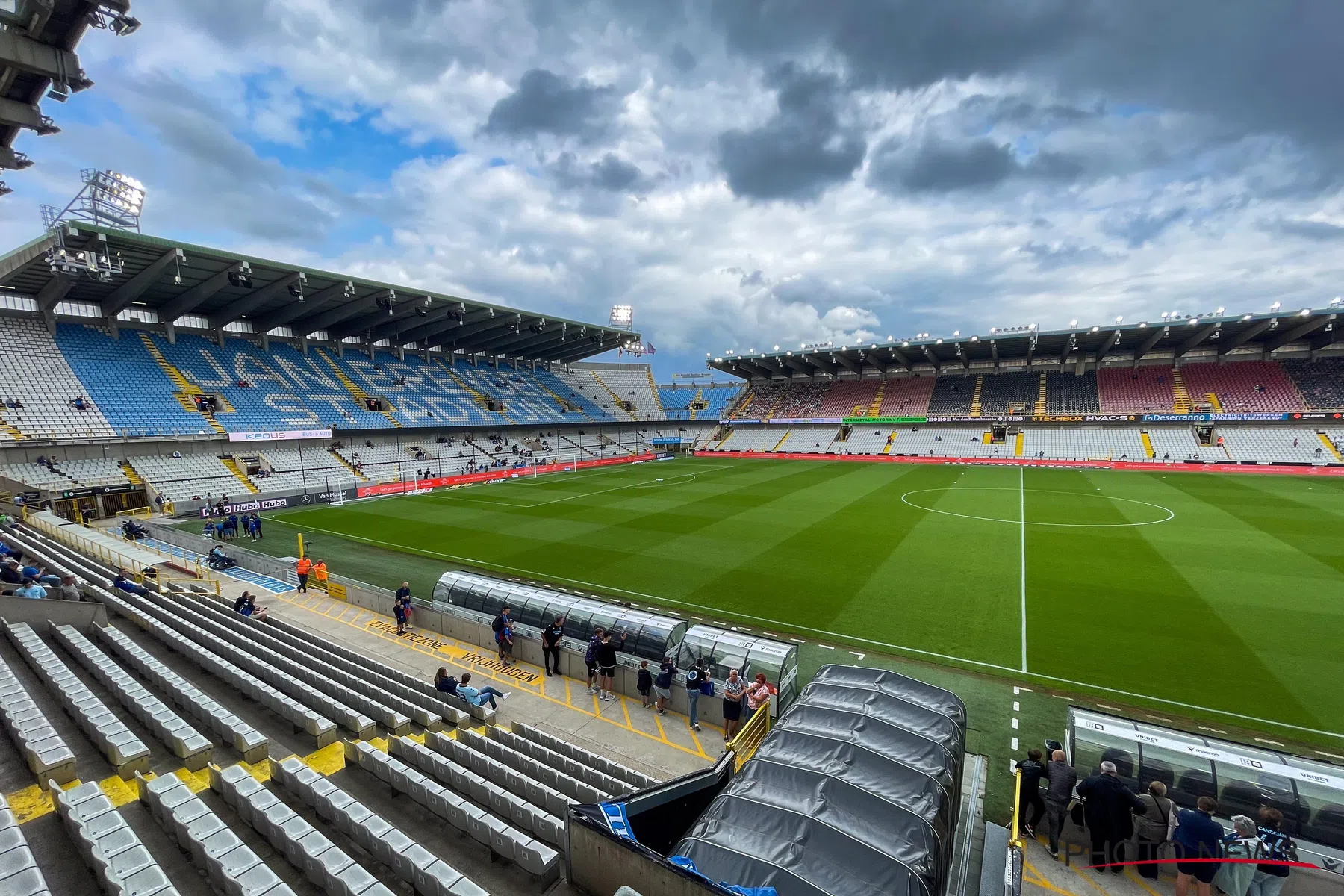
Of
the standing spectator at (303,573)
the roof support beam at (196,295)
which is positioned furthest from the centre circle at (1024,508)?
the roof support beam at (196,295)

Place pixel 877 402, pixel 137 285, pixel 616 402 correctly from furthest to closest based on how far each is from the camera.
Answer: pixel 616 402 → pixel 877 402 → pixel 137 285

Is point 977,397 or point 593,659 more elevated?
point 977,397

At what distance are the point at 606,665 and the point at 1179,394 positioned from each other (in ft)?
206

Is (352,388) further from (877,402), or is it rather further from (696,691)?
(877,402)

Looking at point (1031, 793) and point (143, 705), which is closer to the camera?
point (1031, 793)

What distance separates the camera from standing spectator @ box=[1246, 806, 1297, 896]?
528 centimetres

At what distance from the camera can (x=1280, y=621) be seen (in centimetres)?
1343

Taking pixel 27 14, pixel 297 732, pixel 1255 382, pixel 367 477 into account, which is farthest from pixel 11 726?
pixel 1255 382

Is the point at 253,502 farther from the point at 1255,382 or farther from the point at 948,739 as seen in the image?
the point at 1255,382

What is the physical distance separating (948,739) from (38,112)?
Answer: 24.6m

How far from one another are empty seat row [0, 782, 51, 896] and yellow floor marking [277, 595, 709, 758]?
283 inches

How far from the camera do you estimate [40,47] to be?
12391 millimetres

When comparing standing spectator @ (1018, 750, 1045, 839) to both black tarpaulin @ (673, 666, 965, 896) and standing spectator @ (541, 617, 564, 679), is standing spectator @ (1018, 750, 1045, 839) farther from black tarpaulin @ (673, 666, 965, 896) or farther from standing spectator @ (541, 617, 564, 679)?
standing spectator @ (541, 617, 564, 679)

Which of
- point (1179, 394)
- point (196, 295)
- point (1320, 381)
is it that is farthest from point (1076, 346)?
point (196, 295)
